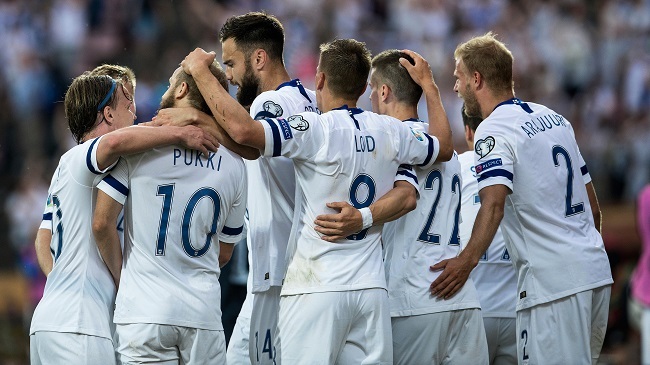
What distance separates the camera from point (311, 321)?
19.8ft

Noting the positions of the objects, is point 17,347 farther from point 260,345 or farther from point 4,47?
point 260,345

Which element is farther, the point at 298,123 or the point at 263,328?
the point at 263,328

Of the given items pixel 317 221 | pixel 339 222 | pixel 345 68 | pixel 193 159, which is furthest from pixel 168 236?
pixel 345 68

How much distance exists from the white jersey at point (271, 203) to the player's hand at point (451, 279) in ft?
3.40

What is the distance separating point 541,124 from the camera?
7.05 metres

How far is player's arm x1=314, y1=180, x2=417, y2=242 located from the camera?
20.0 feet

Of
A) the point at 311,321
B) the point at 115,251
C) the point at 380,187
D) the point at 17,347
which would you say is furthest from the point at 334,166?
the point at 17,347

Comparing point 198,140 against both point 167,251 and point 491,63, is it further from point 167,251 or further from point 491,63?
point 491,63

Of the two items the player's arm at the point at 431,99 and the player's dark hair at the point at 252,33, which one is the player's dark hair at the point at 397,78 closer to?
the player's arm at the point at 431,99

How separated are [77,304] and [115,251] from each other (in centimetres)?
37

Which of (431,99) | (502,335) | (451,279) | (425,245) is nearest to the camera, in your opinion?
(451,279)

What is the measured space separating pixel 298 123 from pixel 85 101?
4.25 feet

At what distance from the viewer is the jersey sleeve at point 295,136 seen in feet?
19.7

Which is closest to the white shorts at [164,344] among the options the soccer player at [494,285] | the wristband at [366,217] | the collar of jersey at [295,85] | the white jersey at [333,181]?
the white jersey at [333,181]
